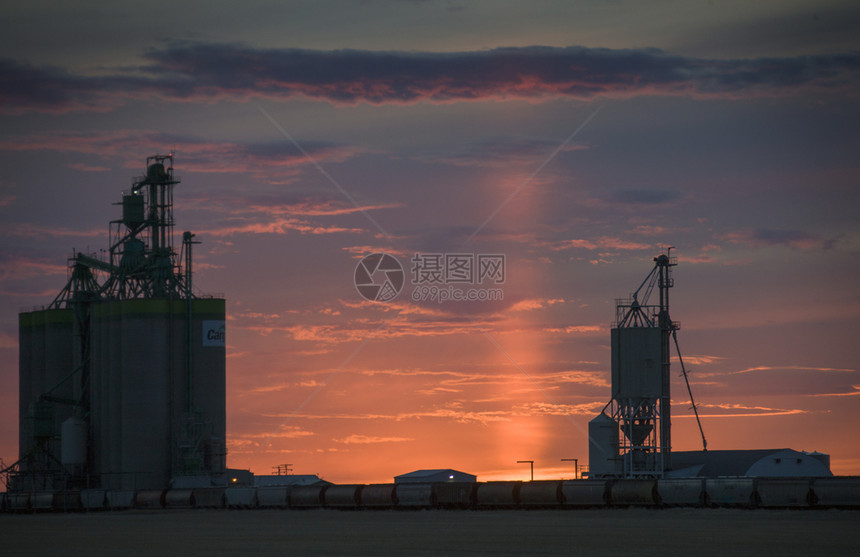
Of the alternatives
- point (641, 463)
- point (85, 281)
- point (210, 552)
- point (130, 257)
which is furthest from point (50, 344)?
point (210, 552)

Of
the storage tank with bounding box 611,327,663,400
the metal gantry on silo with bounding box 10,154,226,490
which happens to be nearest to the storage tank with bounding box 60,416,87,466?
the metal gantry on silo with bounding box 10,154,226,490

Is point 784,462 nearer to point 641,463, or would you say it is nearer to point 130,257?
point 641,463

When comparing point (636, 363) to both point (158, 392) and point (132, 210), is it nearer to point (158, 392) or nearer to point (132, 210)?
point (158, 392)

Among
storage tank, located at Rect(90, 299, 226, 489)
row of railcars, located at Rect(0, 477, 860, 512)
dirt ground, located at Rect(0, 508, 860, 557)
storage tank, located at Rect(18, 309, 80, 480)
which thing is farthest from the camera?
storage tank, located at Rect(18, 309, 80, 480)

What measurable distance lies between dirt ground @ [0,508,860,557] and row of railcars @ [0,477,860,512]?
7.42ft

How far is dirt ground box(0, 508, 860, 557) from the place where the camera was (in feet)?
154

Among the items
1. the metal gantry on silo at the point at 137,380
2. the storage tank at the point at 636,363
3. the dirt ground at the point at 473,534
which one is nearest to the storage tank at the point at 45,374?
the metal gantry on silo at the point at 137,380

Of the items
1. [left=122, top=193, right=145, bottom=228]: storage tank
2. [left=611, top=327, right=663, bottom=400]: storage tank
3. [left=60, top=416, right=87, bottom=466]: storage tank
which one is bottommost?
[left=60, top=416, right=87, bottom=466]: storage tank

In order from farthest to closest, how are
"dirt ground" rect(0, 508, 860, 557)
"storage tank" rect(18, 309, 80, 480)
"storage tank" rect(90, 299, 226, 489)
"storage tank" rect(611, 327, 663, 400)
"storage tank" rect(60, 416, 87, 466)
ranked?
"storage tank" rect(18, 309, 80, 480) → "storage tank" rect(60, 416, 87, 466) → "storage tank" rect(90, 299, 226, 489) → "storage tank" rect(611, 327, 663, 400) → "dirt ground" rect(0, 508, 860, 557)

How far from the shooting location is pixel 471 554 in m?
45.5

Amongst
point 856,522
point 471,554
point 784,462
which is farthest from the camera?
point 784,462

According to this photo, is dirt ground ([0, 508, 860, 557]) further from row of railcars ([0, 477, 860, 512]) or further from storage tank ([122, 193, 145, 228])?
storage tank ([122, 193, 145, 228])

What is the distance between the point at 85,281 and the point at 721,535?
95.6 meters

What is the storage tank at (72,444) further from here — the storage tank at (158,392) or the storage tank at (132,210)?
the storage tank at (132,210)
